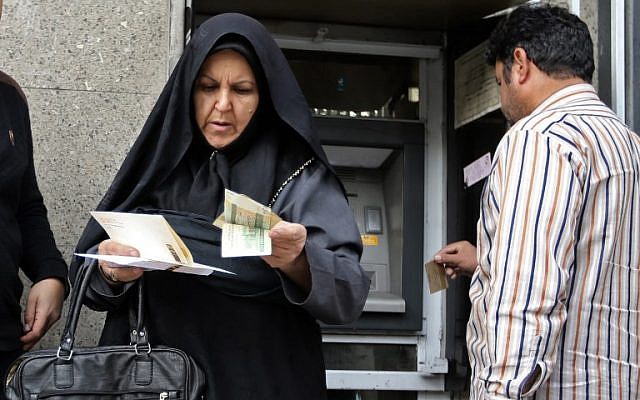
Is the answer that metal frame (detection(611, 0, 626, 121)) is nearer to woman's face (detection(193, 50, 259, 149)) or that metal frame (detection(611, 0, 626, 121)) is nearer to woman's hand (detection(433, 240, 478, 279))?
woman's hand (detection(433, 240, 478, 279))

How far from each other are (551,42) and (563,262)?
28.1 inches

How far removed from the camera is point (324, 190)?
2240 mm

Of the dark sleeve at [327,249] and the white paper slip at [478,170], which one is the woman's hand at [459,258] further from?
the dark sleeve at [327,249]

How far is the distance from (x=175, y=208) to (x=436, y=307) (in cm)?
232

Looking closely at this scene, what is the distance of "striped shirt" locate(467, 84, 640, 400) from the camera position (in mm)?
2078

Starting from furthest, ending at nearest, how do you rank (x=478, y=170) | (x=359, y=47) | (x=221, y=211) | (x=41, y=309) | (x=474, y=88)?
(x=359, y=47) < (x=474, y=88) < (x=478, y=170) < (x=41, y=309) < (x=221, y=211)

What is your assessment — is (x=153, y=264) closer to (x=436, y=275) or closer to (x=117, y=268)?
(x=117, y=268)

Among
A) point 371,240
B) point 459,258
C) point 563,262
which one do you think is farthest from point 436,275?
point 371,240

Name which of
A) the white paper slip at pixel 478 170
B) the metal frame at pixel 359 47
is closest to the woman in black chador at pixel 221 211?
the white paper slip at pixel 478 170

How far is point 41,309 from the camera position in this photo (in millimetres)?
2523

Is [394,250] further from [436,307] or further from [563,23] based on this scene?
[563,23]

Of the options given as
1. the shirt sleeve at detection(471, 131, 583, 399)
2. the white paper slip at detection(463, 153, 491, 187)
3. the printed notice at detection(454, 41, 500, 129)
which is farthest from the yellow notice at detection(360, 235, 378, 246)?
the shirt sleeve at detection(471, 131, 583, 399)

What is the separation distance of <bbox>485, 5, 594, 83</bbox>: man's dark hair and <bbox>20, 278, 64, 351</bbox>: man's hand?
1430 millimetres

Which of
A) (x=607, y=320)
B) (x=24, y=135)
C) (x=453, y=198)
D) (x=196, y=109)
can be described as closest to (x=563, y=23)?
(x=607, y=320)
